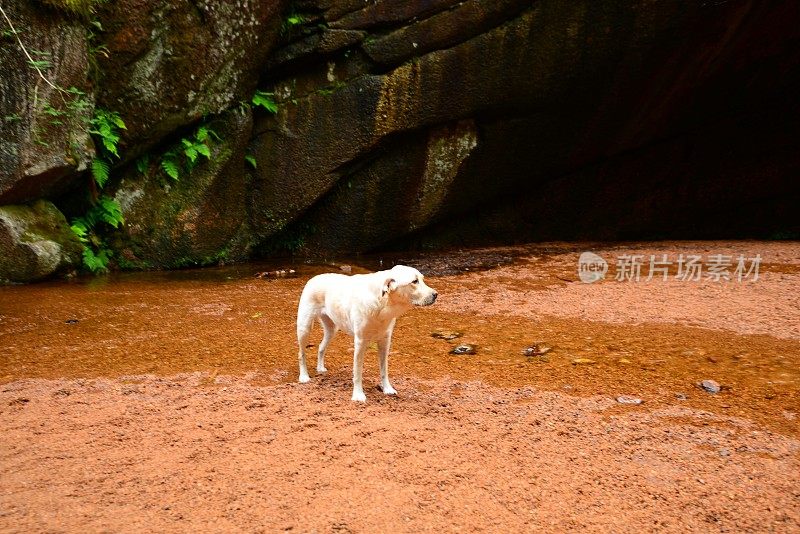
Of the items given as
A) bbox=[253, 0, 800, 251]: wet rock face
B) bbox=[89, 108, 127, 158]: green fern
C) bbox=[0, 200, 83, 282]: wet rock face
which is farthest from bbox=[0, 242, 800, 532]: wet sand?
bbox=[253, 0, 800, 251]: wet rock face

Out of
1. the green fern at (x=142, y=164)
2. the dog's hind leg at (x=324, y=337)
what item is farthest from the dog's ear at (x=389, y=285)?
the green fern at (x=142, y=164)

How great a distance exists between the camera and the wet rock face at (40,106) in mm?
8781

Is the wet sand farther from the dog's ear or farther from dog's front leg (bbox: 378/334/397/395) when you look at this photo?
the dog's ear

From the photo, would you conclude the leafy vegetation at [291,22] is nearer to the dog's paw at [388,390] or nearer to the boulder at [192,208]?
the boulder at [192,208]

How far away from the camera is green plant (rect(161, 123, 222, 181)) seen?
1085cm

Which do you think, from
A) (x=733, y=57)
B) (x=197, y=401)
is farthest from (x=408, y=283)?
(x=733, y=57)

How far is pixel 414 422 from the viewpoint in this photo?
13.5 feet

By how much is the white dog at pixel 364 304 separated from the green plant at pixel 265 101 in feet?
25.4

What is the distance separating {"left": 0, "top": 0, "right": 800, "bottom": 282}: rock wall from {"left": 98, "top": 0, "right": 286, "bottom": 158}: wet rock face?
30 millimetres

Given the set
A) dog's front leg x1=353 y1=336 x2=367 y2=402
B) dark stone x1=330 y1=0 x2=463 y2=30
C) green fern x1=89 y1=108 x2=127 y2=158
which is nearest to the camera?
dog's front leg x1=353 y1=336 x2=367 y2=402

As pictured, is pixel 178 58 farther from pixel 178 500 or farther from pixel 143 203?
pixel 178 500

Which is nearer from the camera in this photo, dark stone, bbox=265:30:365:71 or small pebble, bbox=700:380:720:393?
small pebble, bbox=700:380:720:393

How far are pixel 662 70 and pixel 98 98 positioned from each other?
38.0 ft

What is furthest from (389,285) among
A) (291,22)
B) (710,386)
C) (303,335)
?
(291,22)
